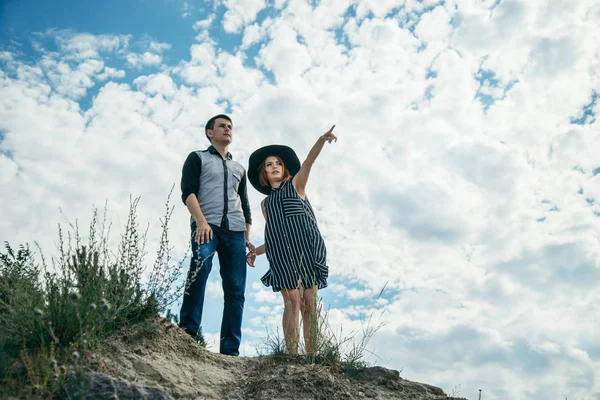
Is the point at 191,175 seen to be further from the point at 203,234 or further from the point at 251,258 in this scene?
the point at 251,258

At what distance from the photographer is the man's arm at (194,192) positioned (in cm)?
551

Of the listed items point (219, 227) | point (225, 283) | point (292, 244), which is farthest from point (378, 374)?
point (219, 227)

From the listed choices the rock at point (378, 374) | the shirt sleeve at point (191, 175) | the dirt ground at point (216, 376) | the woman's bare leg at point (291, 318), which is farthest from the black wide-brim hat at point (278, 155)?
the rock at point (378, 374)

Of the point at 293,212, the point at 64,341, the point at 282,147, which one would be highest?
the point at 282,147

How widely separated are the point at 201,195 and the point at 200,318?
129cm

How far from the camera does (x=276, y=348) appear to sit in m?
4.77

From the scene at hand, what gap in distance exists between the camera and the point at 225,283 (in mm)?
5945

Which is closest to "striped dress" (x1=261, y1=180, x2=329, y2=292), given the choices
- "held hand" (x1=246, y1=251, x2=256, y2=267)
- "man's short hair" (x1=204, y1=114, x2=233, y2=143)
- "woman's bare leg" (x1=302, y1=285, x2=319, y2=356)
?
"woman's bare leg" (x1=302, y1=285, x2=319, y2=356)

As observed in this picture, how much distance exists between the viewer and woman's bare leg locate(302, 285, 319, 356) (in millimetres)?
4660

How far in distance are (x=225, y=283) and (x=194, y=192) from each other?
3.27 feet

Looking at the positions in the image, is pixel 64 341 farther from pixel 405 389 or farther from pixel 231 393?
pixel 405 389

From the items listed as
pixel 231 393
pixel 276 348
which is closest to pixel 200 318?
pixel 276 348

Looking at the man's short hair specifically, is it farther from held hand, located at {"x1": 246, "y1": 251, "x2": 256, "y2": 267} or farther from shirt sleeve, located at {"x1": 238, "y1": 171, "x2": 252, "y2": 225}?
held hand, located at {"x1": 246, "y1": 251, "x2": 256, "y2": 267}

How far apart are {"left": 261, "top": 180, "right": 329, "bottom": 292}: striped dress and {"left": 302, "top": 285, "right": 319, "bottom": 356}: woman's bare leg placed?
107 millimetres
